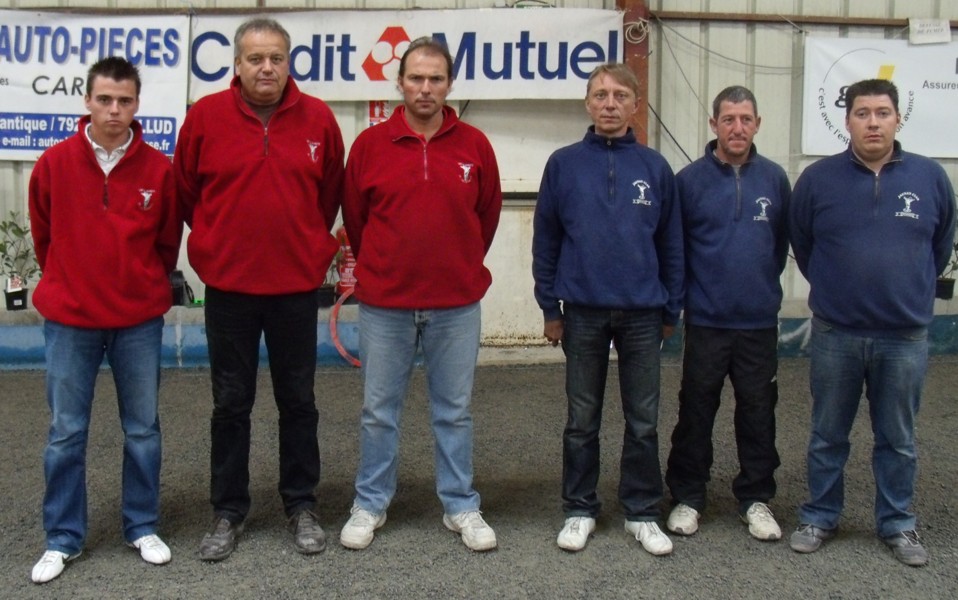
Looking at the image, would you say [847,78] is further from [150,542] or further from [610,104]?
[150,542]

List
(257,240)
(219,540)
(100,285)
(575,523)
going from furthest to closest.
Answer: (575,523), (219,540), (257,240), (100,285)

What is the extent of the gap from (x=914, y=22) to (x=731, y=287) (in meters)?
4.64

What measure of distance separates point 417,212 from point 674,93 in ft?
13.7

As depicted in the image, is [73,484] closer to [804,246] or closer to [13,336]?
[804,246]

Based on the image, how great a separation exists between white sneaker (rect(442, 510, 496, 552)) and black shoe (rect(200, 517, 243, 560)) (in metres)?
0.76

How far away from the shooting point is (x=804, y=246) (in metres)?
3.22

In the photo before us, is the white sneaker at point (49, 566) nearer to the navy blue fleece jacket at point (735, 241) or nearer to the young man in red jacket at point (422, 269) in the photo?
the young man in red jacket at point (422, 269)

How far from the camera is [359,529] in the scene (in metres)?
3.15

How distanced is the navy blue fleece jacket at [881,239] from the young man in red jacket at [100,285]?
2231mm

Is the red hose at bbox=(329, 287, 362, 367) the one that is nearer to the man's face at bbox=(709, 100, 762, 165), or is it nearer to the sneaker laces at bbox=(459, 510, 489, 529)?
the sneaker laces at bbox=(459, 510, 489, 529)

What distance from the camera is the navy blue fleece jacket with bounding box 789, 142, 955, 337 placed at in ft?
9.67

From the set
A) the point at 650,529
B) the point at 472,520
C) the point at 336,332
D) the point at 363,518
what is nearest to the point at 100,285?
the point at 363,518

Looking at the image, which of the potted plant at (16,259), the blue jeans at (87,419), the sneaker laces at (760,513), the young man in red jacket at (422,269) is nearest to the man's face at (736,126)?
the young man in red jacket at (422,269)

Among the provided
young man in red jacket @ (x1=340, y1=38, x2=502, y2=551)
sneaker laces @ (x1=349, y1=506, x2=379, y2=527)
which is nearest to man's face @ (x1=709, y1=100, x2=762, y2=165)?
young man in red jacket @ (x1=340, y1=38, x2=502, y2=551)
